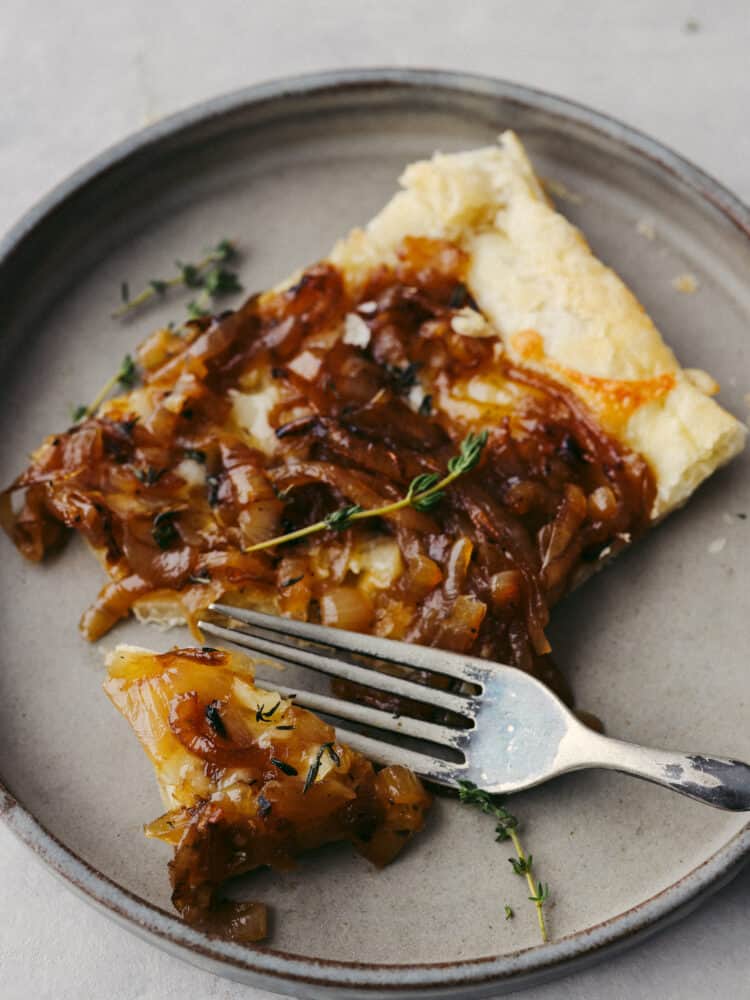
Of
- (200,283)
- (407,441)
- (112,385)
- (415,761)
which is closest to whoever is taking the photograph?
(415,761)

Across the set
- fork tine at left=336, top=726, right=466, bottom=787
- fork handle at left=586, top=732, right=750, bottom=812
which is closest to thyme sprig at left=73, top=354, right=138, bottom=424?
fork tine at left=336, top=726, right=466, bottom=787

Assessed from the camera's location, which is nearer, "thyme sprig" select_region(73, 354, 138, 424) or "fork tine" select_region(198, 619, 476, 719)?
"fork tine" select_region(198, 619, 476, 719)

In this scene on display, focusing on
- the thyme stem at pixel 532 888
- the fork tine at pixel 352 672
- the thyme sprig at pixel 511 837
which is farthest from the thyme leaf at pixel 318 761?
the thyme stem at pixel 532 888

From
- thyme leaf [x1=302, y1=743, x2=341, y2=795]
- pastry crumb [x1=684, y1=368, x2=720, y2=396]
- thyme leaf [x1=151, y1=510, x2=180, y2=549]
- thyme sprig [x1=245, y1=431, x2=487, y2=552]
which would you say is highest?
thyme leaf [x1=151, y1=510, x2=180, y2=549]

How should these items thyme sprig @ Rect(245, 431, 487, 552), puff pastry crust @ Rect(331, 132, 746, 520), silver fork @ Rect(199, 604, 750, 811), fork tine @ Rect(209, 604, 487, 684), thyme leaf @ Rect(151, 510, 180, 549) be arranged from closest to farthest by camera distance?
A: silver fork @ Rect(199, 604, 750, 811), fork tine @ Rect(209, 604, 487, 684), thyme sprig @ Rect(245, 431, 487, 552), thyme leaf @ Rect(151, 510, 180, 549), puff pastry crust @ Rect(331, 132, 746, 520)

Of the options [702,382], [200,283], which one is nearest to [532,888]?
[702,382]

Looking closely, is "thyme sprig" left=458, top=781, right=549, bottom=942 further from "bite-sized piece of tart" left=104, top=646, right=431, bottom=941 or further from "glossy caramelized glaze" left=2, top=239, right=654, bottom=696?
"glossy caramelized glaze" left=2, top=239, right=654, bottom=696

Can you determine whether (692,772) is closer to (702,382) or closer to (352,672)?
(352,672)

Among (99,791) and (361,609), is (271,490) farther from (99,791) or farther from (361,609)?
(99,791)
